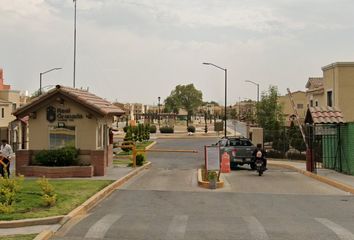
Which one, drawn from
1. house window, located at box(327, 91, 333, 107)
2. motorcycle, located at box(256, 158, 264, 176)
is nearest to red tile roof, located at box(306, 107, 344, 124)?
motorcycle, located at box(256, 158, 264, 176)

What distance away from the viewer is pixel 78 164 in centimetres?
2244

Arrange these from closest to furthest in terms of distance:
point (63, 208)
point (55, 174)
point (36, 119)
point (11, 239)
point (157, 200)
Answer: point (11, 239) < point (63, 208) < point (157, 200) < point (55, 174) < point (36, 119)

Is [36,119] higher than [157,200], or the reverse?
[36,119]

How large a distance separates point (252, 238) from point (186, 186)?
936 cm

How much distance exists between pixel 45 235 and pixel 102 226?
144 centimetres

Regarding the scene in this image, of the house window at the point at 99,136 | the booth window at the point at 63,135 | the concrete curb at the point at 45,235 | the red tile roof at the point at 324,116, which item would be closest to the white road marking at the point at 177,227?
the concrete curb at the point at 45,235

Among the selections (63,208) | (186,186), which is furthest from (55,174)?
(63,208)

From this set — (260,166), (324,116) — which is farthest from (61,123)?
(324,116)

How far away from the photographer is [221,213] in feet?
44.0

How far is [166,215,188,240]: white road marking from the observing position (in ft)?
34.5

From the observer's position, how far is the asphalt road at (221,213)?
10789mm

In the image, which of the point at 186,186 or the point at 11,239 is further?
the point at 186,186

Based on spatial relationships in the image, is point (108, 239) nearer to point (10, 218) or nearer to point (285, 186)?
point (10, 218)

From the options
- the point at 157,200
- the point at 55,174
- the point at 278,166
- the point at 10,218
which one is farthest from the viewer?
the point at 278,166
